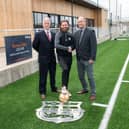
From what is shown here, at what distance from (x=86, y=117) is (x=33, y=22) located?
21135mm

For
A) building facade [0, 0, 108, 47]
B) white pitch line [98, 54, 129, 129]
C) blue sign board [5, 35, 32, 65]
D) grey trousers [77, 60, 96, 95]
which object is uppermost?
building facade [0, 0, 108, 47]

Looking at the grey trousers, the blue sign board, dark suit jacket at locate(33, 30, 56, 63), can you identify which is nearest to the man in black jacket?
dark suit jacket at locate(33, 30, 56, 63)

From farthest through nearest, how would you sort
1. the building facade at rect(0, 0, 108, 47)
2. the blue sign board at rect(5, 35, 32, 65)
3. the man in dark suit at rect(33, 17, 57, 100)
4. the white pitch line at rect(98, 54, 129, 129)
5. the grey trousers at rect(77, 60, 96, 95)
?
the building facade at rect(0, 0, 108, 47) < the blue sign board at rect(5, 35, 32, 65) < the man in dark suit at rect(33, 17, 57, 100) < the grey trousers at rect(77, 60, 96, 95) < the white pitch line at rect(98, 54, 129, 129)

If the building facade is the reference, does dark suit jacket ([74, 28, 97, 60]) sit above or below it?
below

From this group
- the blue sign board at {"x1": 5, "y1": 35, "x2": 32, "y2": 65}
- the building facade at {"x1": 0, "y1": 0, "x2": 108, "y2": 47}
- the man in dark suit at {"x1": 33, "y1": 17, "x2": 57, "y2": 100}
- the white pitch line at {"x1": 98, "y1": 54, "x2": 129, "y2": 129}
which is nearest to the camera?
the white pitch line at {"x1": 98, "y1": 54, "x2": 129, "y2": 129}

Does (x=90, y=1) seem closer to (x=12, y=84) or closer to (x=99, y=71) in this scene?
(x=99, y=71)

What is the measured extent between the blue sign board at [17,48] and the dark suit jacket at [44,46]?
249 centimetres

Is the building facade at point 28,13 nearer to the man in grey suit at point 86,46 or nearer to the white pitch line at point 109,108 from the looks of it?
the man in grey suit at point 86,46

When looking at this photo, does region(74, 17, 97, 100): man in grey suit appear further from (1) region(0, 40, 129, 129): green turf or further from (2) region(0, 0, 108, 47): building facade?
(2) region(0, 0, 108, 47): building facade

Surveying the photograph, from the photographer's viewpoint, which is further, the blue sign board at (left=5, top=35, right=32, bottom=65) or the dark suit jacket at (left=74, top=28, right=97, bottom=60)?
the blue sign board at (left=5, top=35, right=32, bottom=65)

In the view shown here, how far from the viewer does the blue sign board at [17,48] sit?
10227 mm

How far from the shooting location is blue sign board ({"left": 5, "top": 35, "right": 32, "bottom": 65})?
10.2 m

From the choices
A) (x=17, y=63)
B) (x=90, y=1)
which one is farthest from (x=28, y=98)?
(x=90, y=1)

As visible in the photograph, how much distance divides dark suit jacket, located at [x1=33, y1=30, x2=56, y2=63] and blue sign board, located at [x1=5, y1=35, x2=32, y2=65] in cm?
249
